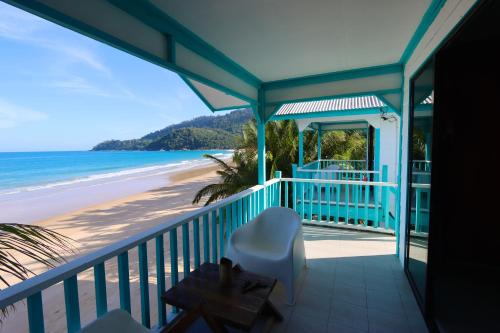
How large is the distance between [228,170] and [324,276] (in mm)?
5200

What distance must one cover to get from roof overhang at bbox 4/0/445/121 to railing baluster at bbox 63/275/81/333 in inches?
56.8

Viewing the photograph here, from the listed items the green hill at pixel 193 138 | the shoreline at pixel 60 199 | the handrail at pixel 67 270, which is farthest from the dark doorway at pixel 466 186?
the green hill at pixel 193 138

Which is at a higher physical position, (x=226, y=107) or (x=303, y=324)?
(x=226, y=107)

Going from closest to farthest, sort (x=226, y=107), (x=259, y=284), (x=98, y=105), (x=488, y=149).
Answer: (x=259, y=284), (x=488, y=149), (x=226, y=107), (x=98, y=105)

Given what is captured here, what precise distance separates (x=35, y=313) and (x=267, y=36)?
2603 mm

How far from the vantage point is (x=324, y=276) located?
273cm

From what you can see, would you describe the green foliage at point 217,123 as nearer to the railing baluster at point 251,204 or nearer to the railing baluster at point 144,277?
the railing baluster at point 251,204

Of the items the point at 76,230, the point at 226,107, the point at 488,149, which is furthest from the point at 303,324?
the point at 76,230

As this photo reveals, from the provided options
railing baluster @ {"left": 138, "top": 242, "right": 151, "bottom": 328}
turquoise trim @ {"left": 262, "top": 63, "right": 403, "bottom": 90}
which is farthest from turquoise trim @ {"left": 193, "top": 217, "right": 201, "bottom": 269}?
turquoise trim @ {"left": 262, "top": 63, "right": 403, "bottom": 90}

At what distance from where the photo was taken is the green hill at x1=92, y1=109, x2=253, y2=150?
38.9 metres

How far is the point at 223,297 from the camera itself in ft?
5.00

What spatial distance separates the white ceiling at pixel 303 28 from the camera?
73.9 inches

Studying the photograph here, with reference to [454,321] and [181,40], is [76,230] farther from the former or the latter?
[454,321]

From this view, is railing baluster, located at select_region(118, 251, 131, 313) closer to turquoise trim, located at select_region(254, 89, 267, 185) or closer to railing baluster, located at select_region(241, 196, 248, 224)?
railing baluster, located at select_region(241, 196, 248, 224)
